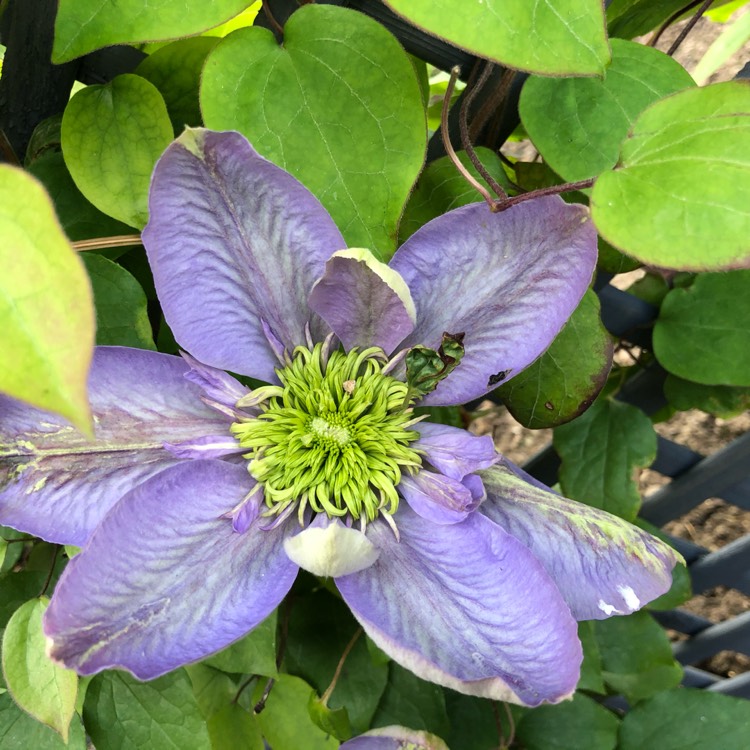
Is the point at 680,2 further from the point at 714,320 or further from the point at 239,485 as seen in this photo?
the point at 239,485

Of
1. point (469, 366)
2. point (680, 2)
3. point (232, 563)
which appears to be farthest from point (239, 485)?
point (680, 2)

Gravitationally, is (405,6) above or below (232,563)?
above

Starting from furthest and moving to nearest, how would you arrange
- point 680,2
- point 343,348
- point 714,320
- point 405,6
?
point 714,320 < point 680,2 < point 343,348 < point 405,6

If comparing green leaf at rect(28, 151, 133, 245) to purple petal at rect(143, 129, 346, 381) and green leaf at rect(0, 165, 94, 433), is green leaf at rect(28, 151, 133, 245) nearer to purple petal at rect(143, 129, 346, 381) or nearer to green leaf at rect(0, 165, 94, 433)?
purple petal at rect(143, 129, 346, 381)

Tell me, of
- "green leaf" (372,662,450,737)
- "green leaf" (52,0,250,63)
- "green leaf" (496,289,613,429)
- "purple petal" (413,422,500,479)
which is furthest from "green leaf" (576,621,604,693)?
"green leaf" (52,0,250,63)

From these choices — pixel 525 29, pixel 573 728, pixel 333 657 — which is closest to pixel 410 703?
pixel 333 657

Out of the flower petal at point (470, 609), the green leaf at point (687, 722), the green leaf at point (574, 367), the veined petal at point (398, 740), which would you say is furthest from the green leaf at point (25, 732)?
the green leaf at point (687, 722)
